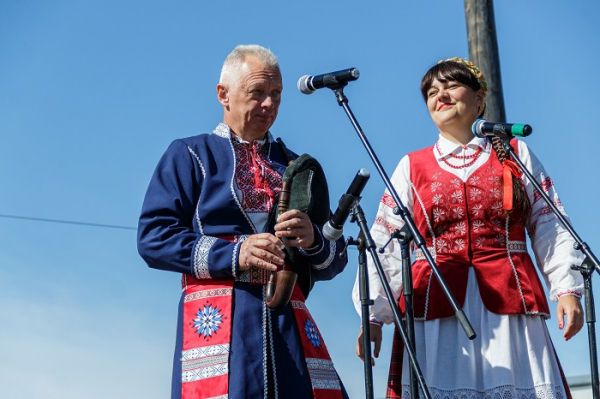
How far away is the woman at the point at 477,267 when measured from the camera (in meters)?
3.85

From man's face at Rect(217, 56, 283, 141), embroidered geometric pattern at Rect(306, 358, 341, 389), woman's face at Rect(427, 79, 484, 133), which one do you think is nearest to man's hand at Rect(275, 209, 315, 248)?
embroidered geometric pattern at Rect(306, 358, 341, 389)

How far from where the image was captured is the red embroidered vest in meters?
3.91

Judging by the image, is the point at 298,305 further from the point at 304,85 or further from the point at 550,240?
the point at 550,240

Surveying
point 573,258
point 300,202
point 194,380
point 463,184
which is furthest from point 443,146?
point 194,380

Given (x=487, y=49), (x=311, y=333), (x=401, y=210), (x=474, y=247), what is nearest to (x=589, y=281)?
(x=474, y=247)

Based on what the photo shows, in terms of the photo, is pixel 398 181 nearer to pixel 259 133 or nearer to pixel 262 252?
pixel 259 133

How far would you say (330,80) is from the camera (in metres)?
3.68

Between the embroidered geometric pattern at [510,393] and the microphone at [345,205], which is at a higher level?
the microphone at [345,205]

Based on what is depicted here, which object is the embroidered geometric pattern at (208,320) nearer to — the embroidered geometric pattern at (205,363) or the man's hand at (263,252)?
the embroidered geometric pattern at (205,363)

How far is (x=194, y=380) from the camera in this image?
10.8 ft

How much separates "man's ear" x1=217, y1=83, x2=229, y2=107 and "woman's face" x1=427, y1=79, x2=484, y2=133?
38.0 inches

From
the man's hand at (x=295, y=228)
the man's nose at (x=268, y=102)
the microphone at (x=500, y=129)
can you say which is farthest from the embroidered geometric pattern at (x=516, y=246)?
the man's nose at (x=268, y=102)

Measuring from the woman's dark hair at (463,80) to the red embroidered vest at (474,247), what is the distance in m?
0.06

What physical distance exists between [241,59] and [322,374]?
4.23 feet
